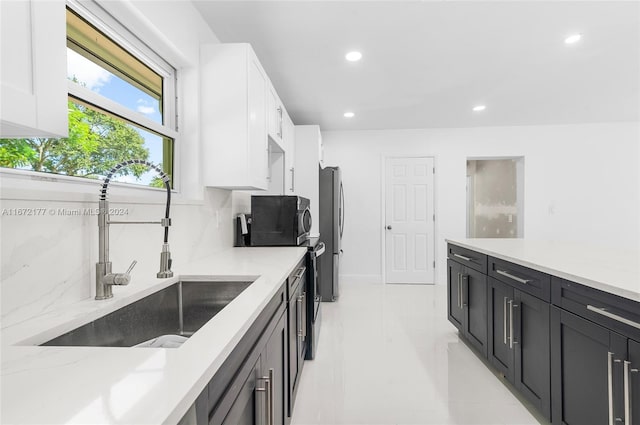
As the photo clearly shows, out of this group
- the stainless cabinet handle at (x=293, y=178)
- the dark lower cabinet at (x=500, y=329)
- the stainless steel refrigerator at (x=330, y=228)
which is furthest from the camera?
the stainless steel refrigerator at (x=330, y=228)

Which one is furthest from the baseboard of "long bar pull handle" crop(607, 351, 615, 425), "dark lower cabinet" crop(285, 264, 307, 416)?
"long bar pull handle" crop(607, 351, 615, 425)

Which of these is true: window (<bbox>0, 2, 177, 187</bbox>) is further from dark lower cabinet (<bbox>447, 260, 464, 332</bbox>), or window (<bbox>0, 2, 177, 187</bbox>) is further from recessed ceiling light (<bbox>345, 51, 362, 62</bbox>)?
dark lower cabinet (<bbox>447, 260, 464, 332</bbox>)

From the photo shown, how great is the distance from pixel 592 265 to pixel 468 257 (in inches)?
39.7

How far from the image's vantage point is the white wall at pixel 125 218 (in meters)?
0.96

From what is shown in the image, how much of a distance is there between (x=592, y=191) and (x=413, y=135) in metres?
2.83

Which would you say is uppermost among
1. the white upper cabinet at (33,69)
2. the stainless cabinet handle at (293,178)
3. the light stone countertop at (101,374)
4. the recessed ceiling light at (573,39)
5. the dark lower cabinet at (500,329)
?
the recessed ceiling light at (573,39)

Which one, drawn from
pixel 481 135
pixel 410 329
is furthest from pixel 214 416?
pixel 481 135

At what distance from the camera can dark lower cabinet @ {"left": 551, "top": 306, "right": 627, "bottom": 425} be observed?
121 cm

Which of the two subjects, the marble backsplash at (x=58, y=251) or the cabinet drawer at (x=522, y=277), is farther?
the cabinet drawer at (x=522, y=277)

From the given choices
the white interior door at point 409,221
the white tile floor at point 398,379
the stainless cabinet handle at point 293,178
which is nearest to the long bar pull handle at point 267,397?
the white tile floor at point 398,379

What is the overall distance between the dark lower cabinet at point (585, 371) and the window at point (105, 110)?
2.16m

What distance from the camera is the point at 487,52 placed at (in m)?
2.76

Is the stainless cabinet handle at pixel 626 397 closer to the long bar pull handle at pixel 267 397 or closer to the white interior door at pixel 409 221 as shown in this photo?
the long bar pull handle at pixel 267 397

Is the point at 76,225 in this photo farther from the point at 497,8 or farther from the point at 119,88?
the point at 497,8
